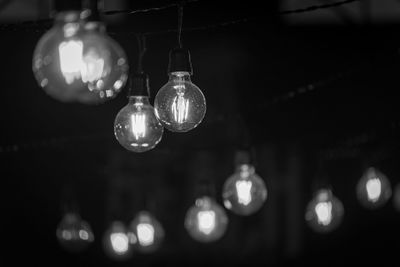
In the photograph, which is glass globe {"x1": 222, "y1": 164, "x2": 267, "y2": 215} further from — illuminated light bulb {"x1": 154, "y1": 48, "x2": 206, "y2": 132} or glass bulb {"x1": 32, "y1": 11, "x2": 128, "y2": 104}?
glass bulb {"x1": 32, "y1": 11, "x2": 128, "y2": 104}

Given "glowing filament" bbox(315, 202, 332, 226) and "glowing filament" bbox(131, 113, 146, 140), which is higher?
"glowing filament" bbox(315, 202, 332, 226)

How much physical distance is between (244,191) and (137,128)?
6.80ft

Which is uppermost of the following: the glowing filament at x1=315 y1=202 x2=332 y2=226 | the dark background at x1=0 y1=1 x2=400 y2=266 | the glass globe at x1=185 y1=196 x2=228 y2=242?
the dark background at x1=0 y1=1 x2=400 y2=266

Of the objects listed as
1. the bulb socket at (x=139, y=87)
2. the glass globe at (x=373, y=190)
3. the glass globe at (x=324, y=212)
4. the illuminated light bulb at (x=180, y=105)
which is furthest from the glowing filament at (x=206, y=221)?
the illuminated light bulb at (x=180, y=105)

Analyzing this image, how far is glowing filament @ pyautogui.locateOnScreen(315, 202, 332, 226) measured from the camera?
381 inches

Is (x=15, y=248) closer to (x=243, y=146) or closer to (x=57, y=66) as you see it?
(x=243, y=146)

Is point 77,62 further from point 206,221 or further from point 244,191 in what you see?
point 206,221

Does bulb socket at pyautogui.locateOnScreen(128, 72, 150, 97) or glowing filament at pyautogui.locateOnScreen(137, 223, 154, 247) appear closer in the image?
bulb socket at pyautogui.locateOnScreen(128, 72, 150, 97)

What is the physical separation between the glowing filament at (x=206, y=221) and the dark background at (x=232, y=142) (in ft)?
4.94

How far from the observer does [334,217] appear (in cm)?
987

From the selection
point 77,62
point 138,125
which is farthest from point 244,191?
point 77,62

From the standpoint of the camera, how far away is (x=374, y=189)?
34.2 ft

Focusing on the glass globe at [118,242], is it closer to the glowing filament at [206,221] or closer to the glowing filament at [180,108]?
the glowing filament at [206,221]

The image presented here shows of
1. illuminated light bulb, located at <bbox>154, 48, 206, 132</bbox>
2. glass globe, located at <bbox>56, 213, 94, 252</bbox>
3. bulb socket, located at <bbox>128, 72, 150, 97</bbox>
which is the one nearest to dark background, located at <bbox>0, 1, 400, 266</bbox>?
glass globe, located at <bbox>56, 213, 94, 252</bbox>
